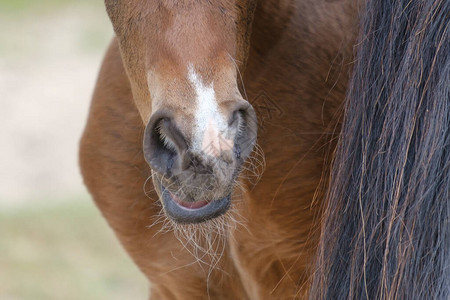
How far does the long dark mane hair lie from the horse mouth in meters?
0.21

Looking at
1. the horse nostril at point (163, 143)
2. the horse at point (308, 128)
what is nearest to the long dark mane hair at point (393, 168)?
the horse at point (308, 128)

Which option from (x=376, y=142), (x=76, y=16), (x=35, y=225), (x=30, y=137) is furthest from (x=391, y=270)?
(x=76, y=16)

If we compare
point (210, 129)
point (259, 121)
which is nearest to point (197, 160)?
point (210, 129)

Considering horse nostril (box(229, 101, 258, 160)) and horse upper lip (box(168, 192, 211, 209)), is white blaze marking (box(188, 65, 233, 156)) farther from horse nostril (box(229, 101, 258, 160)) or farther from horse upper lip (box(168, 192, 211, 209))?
horse upper lip (box(168, 192, 211, 209))

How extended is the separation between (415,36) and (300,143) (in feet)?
2.06

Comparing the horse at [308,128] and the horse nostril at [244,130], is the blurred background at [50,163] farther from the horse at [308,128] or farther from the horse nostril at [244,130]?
the horse nostril at [244,130]

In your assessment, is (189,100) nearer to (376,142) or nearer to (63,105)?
(376,142)

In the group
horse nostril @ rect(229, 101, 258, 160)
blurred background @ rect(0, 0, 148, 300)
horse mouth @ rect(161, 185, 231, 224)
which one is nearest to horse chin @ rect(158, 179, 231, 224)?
horse mouth @ rect(161, 185, 231, 224)

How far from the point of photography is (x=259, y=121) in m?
1.88

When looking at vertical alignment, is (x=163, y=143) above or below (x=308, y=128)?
above

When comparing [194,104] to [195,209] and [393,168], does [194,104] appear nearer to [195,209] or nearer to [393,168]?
[195,209]

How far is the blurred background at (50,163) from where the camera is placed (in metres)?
5.06

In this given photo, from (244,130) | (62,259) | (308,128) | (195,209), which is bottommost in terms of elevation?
(62,259)

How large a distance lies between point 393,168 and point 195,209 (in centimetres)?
40
